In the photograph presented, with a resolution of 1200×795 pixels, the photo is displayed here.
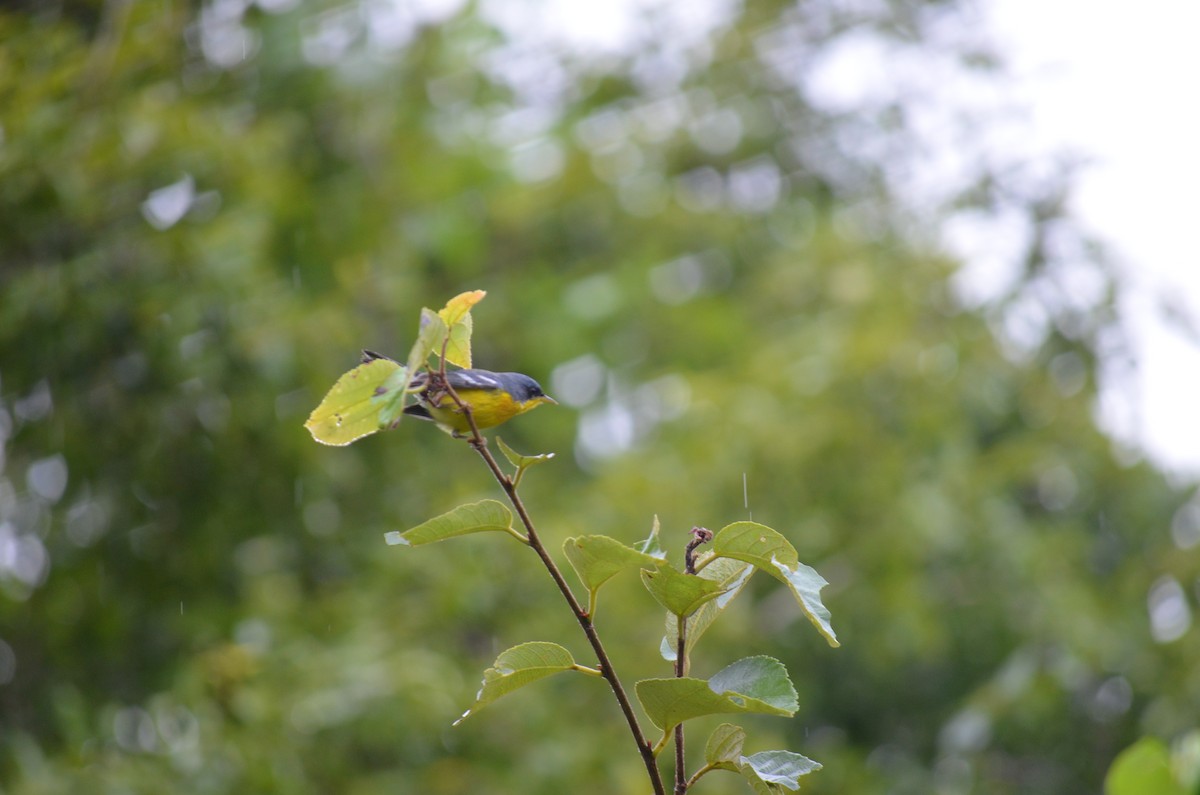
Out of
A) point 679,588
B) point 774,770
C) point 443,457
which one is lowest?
point 443,457

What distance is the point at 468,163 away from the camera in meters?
5.28

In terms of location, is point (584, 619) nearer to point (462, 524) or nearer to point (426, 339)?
point (462, 524)

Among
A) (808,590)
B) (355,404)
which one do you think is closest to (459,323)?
(355,404)

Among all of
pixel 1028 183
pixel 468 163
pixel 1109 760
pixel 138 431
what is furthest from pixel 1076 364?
pixel 138 431

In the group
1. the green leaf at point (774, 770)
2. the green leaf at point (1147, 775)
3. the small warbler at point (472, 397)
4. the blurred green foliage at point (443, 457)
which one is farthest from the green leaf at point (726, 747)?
the blurred green foliage at point (443, 457)

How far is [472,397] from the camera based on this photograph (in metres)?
1.22

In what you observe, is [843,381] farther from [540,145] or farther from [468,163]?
[540,145]

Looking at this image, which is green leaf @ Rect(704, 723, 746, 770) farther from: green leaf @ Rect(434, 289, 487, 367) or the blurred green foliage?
the blurred green foliage

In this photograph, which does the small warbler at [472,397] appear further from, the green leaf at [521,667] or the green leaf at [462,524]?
the green leaf at [521,667]

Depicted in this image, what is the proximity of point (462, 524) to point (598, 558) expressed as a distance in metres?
0.10

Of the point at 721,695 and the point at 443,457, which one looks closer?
the point at 721,695

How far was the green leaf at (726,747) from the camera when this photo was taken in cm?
82

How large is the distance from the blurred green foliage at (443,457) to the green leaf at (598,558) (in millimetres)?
2616

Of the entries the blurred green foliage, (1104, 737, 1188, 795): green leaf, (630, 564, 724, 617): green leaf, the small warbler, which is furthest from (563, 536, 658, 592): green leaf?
the blurred green foliage
